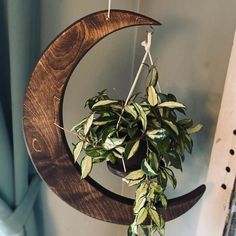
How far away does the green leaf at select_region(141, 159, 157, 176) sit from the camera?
73 centimetres

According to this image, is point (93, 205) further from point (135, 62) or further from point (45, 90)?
point (135, 62)

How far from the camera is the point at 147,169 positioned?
0.74 m

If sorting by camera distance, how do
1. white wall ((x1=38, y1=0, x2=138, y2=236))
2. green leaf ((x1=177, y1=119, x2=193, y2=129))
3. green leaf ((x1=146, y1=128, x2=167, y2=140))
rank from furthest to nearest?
white wall ((x1=38, y1=0, x2=138, y2=236))
green leaf ((x1=177, y1=119, x2=193, y2=129))
green leaf ((x1=146, y1=128, x2=167, y2=140))

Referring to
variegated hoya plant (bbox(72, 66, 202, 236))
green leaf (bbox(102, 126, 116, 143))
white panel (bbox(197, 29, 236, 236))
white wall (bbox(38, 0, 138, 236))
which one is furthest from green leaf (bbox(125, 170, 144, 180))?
white wall (bbox(38, 0, 138, 236))

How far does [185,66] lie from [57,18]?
40 centimetres

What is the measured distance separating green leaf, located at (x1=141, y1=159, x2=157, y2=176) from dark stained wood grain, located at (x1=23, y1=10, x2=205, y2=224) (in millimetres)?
166

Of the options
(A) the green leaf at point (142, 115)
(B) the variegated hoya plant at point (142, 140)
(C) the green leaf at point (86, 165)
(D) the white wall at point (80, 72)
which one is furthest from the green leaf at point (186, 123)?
(D) the white wall at point (80, 72)

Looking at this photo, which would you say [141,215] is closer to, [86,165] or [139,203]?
[139,203]

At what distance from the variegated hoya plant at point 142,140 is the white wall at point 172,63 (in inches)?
7.4

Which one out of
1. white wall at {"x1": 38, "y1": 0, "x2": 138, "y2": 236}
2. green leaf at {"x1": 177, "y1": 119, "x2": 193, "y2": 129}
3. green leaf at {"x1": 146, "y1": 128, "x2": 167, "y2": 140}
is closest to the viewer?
green leaf at {"x1": 146, "y1": 128, "x2": 167, "y2": 140}

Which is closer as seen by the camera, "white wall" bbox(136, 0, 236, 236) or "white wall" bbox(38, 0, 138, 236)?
"white wall" bbox(136, 0, 236, 236)

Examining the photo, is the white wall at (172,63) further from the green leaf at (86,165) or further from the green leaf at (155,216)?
the green leaf at (86,165)

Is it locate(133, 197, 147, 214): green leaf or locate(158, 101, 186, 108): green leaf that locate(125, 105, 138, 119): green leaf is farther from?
locate(133, 197, 147, 214): green leaf

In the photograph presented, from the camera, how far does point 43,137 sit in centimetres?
81
